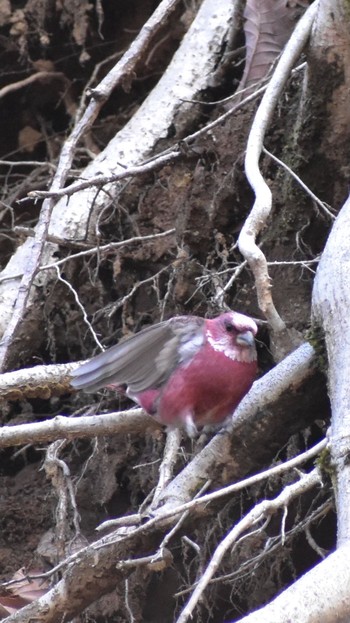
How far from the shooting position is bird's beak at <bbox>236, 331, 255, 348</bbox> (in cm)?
257

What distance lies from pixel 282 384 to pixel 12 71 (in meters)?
2.42

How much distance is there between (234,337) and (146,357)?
0.77 ft

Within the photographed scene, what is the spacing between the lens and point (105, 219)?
3402 millimetres

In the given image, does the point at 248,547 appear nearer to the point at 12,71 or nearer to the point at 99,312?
the point at 99,312

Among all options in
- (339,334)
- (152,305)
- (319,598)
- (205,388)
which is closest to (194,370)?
(205,388)

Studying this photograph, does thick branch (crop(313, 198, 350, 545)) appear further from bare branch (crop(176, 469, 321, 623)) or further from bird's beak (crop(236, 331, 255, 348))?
bird's beak (crop(236, 331, 255, 348))

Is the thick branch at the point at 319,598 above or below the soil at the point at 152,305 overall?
above

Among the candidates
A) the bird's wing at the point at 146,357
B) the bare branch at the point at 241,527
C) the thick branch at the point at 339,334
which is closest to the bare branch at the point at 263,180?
the thick branch at the point at 339,334

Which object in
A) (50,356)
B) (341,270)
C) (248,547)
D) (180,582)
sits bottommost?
(180,582)

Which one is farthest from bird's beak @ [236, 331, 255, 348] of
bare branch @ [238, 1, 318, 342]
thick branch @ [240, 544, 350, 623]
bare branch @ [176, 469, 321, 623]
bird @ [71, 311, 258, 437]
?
thick branch @ [240, 544, 350, 623]

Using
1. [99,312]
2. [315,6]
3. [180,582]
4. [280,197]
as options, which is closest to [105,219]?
[99,312]

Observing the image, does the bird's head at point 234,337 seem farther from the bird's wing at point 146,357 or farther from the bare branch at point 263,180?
the bare branch at point 263,180

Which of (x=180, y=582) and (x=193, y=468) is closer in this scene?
(x=193, y=468)

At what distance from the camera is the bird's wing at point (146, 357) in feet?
7.85
